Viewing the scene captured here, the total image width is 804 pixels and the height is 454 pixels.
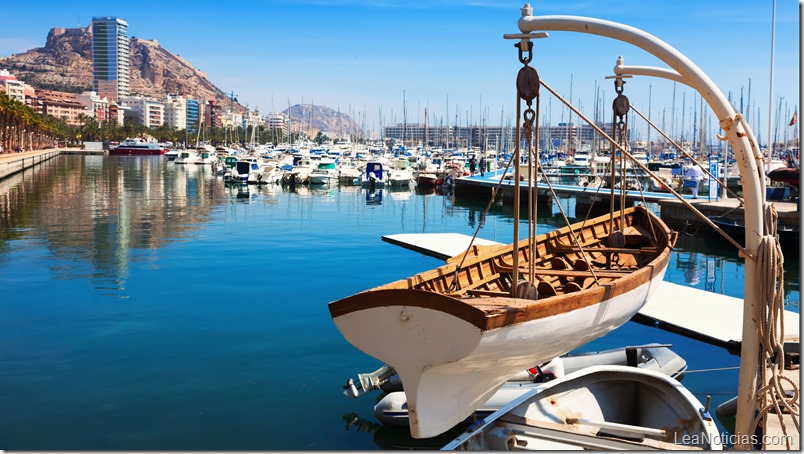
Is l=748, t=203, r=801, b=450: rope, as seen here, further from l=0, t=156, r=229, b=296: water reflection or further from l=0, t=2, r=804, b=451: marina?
l=0, t=156, r=229, b=296: water reflection

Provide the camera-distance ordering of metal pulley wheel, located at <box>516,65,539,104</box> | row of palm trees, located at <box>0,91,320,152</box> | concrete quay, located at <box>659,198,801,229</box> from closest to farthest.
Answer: metal pulley wheel, located at <box>516,65,539,104</box>, concrete quay, located at <box>659,198,801,229</box>, row of palm trees, located at <box>0,91,320,152</box>

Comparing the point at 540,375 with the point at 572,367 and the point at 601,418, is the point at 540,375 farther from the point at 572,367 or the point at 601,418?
the point at 601,418

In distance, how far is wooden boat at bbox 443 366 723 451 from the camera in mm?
8469

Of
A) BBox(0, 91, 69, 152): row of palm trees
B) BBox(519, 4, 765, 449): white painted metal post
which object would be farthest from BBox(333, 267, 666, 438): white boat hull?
BBox(0, 91, 69, 152): row of palm trees

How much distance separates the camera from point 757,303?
25.9 ft

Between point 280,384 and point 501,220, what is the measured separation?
3296 cm

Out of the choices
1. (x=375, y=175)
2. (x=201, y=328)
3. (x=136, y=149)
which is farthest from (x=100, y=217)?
(x=136, y=149)

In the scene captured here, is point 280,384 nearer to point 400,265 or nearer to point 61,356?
point 61,356

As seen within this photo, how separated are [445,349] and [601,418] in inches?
110

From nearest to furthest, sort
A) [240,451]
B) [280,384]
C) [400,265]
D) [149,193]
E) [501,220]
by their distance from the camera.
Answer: [240,451], [280,384], [400,265], [501,220], [149,193]

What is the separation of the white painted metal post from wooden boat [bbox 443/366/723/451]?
82cm

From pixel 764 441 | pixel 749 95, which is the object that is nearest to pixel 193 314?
pixel 764 441

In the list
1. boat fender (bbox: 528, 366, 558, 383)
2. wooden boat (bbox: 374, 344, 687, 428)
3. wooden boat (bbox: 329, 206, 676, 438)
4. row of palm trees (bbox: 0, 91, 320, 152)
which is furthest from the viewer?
row of palm trees (bbox: 0, 91, 320, 152)

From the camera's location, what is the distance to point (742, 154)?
7656 mm
